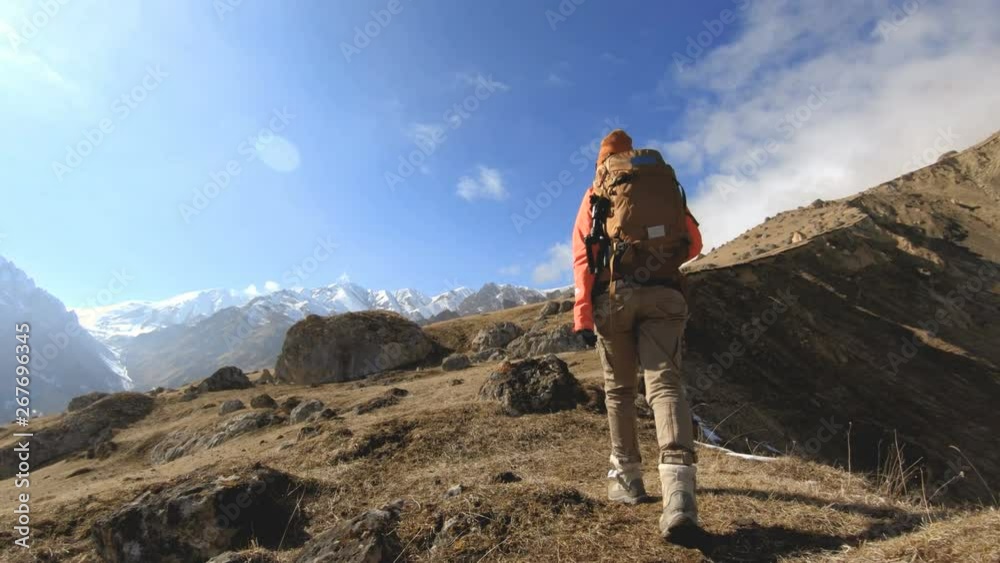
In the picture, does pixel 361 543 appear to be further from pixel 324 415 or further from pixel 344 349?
pixel 344 349

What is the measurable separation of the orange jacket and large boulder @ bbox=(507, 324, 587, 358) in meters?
17.4

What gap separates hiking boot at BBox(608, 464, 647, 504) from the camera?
427cm

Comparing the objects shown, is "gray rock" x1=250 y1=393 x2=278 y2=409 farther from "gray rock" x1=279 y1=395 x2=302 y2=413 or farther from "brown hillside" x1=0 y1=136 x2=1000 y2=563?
Answer: "gray rock" x1=279 y1=395 x2=302 y2=413

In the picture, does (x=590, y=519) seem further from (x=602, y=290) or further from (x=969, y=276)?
(x=969, y=276)

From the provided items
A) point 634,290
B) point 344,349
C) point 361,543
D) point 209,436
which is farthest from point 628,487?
point 344,349

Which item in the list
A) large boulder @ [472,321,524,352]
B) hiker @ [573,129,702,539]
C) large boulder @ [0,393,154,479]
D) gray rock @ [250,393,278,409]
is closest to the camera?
hiker @ [573,129,702,539]

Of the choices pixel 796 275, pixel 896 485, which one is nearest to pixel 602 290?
pixel 896 485

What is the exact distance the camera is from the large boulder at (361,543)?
3389mm

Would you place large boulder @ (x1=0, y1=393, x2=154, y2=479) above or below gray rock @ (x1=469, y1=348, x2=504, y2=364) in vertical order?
below

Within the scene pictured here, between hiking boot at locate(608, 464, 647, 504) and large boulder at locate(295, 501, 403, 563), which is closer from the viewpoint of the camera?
large boulder at locate(295, 501, 403, 563)

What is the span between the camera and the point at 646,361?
411 cm

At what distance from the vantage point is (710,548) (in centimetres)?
330

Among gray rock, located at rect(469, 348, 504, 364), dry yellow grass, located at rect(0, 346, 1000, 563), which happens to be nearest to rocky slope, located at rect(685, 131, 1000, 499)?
dry yellow grass, located at rect(0, 346, 1000, 563)

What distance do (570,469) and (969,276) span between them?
185 ft
